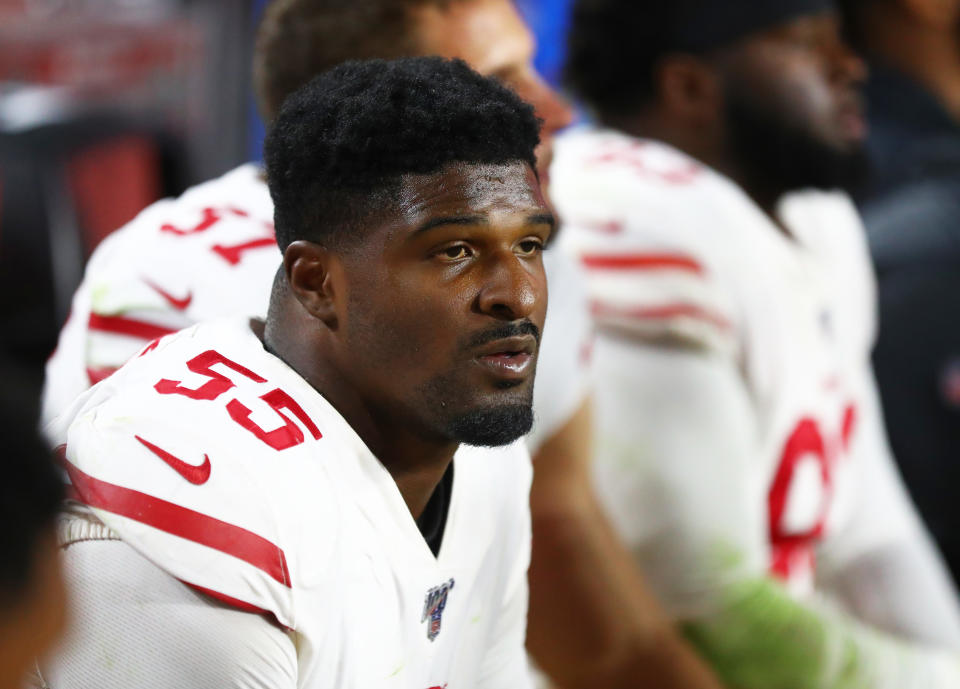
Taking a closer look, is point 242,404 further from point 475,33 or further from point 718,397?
point 718,397

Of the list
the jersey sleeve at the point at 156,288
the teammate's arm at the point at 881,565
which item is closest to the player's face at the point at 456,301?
the jersey sleeve at the point at 156,288

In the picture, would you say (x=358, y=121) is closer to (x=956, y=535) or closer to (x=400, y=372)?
(x=400, y=372)

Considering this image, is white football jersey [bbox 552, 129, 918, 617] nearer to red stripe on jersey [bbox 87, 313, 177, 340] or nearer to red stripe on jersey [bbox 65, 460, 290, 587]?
red stripe on jersey [bbox 87, 313, 177, 340]

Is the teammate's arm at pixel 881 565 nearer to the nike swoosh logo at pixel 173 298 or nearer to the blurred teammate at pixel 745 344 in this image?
the blurred teammate at pixel 745 344

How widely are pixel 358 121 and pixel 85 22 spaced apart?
2999 mm

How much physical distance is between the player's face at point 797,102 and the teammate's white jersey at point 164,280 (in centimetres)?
97

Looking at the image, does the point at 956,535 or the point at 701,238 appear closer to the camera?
the point at 701,238

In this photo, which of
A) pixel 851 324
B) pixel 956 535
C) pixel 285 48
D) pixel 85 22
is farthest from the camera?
pixel 85 22

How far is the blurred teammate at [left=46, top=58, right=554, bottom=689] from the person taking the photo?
0.75 meters

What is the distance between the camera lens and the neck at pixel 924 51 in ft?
8.65

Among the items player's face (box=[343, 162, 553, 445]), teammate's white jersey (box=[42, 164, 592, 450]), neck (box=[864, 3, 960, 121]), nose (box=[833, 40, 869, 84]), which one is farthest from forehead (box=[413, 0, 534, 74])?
neck (box=[864, 3, 960, 121])

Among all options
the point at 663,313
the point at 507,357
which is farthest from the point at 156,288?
the point at 663,313

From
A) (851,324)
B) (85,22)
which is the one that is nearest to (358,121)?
(851,324)

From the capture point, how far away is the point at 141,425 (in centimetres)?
77
